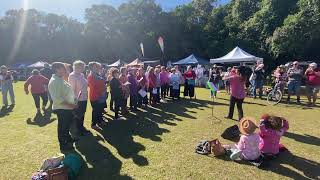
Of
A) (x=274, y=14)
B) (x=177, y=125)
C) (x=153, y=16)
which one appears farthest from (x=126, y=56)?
(x=177, y=125)

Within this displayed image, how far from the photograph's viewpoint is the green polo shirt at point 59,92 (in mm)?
7309

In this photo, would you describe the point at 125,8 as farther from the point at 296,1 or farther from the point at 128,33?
the point at 296,1

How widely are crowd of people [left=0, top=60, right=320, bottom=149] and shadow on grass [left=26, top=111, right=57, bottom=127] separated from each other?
1.82 feet

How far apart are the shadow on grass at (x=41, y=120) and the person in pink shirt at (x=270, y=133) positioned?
7182 mm

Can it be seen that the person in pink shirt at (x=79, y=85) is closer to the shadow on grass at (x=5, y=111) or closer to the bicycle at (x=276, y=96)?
the shadow on grass at (x=5, y=111)

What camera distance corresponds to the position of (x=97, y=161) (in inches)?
281

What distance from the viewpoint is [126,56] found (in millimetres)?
53125

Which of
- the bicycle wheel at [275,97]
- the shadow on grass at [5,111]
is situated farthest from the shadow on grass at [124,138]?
the shadow on grass at [5,111]

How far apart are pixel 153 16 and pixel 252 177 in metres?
48.8

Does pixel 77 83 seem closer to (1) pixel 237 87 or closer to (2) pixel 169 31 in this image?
(1) pixel 237 87

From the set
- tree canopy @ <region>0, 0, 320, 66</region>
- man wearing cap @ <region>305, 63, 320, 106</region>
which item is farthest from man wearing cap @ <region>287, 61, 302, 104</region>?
tree canopy @ <region>0, 0, 320, 66</region>

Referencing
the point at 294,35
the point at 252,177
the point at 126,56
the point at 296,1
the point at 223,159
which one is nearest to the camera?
the point at 252,177

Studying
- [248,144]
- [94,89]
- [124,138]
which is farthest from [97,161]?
[248,144]

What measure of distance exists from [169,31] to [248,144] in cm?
4495
